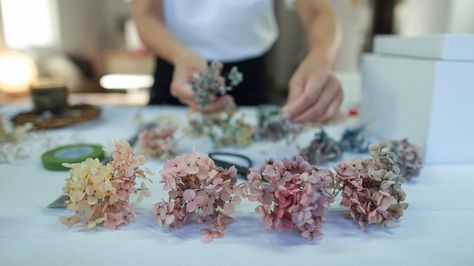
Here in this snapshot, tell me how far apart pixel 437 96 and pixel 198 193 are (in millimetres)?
398

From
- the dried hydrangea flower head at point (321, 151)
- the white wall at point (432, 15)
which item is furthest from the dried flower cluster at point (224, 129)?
the white wall at point (432, 15)

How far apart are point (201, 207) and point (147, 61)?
135 inches

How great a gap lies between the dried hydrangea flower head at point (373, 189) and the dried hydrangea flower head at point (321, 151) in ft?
0.52

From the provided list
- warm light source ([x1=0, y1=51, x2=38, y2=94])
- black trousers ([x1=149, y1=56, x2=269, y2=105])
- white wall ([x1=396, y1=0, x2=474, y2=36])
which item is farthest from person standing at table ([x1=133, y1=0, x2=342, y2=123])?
warm light source ([x1=0, y1=51, x2=38, y2=94])

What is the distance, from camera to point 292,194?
0.31 metres

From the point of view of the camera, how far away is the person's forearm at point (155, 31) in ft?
2.50

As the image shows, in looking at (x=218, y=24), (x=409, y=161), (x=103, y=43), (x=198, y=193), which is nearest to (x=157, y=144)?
(x=198, y=193)

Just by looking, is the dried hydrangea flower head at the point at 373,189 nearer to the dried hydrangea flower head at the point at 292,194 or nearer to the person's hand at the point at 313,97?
the dried hydrangea flower head at the point at 292,194

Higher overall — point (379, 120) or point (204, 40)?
point (204, 40)

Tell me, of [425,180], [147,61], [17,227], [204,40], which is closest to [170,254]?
[17,227]

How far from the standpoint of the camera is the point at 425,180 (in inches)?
18.6

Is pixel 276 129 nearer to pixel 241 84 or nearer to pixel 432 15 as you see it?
pixel 241 84

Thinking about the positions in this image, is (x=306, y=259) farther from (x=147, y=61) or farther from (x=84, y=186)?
(x=147, y=61)

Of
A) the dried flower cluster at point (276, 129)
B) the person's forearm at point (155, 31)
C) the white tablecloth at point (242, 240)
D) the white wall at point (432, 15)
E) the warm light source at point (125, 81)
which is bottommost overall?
the warm light source at point (125, 81)
